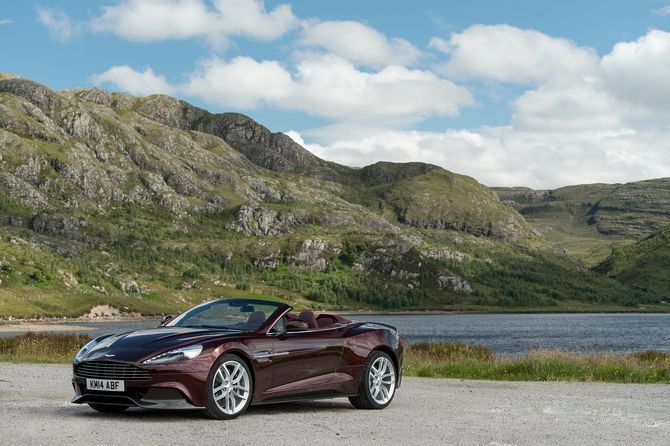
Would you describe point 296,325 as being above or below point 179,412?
above

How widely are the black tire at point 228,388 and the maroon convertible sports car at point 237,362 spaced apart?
0.02 m

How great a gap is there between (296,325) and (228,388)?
1.93 meters

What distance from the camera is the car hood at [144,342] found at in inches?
350

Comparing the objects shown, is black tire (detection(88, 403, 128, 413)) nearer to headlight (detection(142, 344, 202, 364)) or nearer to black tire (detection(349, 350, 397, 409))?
headlight (detection(142, 344, 202, 364))

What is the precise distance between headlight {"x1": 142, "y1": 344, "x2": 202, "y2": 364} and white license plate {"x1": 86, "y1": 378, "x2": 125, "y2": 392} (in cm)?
58

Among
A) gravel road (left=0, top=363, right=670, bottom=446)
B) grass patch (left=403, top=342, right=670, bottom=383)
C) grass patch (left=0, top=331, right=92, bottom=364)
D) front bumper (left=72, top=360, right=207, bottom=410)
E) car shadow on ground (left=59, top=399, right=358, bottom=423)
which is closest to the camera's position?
gravel road (left=0, top=363, right=670, bottom=446)

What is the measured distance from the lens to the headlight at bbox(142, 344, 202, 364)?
Answer: 28.6 ft

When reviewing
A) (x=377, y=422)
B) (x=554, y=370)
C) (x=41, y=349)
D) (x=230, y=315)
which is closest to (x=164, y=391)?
(x=230, y=315)

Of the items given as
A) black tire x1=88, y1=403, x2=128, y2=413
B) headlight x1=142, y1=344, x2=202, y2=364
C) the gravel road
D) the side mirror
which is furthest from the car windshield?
black tire x1=88, y1=403, x2=128, y2=413

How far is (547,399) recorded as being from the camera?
1344cm

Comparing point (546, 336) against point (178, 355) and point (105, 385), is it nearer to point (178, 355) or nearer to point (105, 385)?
point (178, 355)

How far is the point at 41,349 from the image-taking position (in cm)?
2722

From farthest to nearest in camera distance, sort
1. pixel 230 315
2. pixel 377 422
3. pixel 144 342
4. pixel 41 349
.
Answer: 1. pixel 41 349
2. pixel 230 315
3. pixel 377 422
4. pixel 144 342

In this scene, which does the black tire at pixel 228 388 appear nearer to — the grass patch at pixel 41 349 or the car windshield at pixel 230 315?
the car windshield at pixel 230 315
